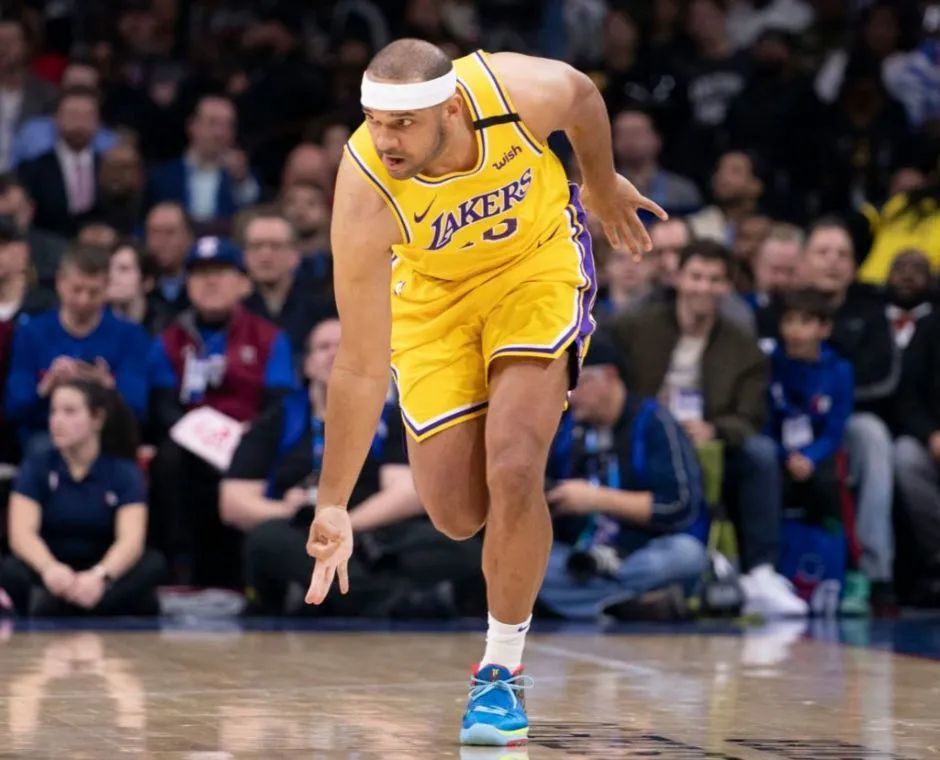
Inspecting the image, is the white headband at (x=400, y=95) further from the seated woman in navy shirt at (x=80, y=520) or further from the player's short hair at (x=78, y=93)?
the player's short hair at (x=78, y=93)

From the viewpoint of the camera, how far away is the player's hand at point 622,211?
5012 mm

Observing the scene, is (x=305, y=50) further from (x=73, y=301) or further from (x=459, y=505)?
(x=459, y=505)

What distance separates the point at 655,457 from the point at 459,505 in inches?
136

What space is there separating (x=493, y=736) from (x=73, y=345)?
4.43 metres

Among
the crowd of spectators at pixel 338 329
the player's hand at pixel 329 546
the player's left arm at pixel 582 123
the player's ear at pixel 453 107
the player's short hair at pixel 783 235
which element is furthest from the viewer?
the player's short hair at pixel 783 235

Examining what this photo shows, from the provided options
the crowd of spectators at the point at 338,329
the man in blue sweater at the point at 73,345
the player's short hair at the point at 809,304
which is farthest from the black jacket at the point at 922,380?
the man in blue sweater at the point at 73,345

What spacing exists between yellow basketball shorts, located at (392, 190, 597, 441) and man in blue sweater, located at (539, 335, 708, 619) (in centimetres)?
310

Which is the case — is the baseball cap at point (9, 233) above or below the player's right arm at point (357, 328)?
above

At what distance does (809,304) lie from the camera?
8.93 m

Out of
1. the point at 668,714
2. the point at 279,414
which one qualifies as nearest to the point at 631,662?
the point at 668,714

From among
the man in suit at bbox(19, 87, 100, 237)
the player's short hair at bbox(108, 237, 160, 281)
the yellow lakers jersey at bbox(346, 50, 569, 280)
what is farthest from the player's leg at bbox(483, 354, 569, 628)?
the man in suit at bbox(19, 87, 100, 237)

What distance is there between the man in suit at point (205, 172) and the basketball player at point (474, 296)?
5.83m

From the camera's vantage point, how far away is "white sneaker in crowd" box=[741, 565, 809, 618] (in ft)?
27.5

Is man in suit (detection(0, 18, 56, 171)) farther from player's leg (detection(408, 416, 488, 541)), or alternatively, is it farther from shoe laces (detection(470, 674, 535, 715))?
shoe laces (detection(470, 674, 535, 715))
